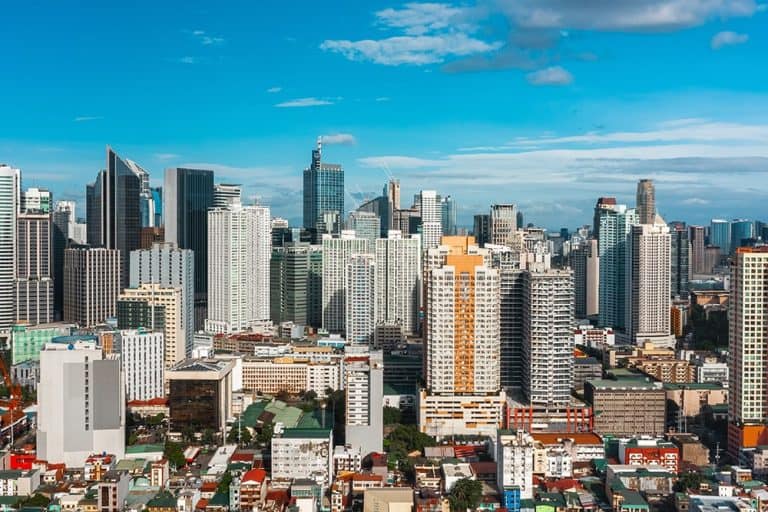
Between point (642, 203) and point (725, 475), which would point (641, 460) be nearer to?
point (725, 475)

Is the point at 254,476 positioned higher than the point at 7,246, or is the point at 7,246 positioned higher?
the point at 7,246

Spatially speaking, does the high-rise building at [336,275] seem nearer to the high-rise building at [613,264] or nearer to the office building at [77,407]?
the high-rise building at [613,264]

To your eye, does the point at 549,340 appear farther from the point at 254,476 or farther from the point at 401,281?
the point at 401,281

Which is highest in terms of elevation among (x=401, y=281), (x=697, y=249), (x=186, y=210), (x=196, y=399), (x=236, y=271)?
(x=186, y=210)

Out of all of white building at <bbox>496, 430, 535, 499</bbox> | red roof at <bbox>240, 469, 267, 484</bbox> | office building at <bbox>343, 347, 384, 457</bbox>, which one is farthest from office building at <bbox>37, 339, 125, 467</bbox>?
white building at <bbox>496, 430, 535, 499</bbox>

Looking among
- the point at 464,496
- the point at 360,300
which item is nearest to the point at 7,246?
the point at 360,300

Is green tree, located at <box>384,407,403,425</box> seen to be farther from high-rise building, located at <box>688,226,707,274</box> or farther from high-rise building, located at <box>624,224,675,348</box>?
high-rise building, located at <box>688,226,707,274</box>
